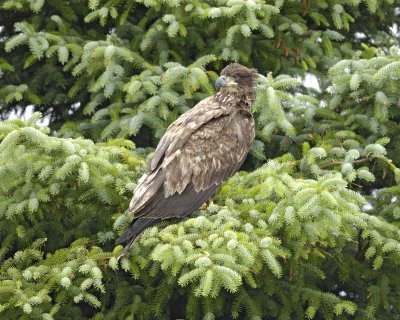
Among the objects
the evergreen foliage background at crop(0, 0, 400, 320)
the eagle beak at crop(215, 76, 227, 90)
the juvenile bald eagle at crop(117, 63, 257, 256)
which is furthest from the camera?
the eagle beak at crop(215, 76, 227, 90)

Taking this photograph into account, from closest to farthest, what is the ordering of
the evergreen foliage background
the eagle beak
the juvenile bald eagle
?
the evergreen foliage background
the juvenile bald eagle
the eagle beak

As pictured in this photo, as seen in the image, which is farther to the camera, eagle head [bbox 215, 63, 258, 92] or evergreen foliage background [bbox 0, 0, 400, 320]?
eagle head [bbox 215, 63, 258, 92]

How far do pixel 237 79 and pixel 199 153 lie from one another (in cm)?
79

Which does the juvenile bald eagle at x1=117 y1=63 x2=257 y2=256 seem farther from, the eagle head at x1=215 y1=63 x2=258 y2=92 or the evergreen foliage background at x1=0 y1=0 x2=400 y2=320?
the evergreen foliage background at x1=0 y1=0 x2=400 y2=320

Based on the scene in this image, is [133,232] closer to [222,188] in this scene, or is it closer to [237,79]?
[222,188]

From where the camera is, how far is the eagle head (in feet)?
23.3

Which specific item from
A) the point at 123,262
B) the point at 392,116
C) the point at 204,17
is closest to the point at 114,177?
the point at 123,262

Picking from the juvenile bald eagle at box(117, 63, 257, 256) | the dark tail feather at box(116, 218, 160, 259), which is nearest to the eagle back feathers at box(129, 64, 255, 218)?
the juvenile bald eagle at box(117, 63, 257, 256)

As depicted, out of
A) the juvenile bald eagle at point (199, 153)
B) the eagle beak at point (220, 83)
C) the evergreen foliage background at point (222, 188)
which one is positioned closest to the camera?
the evergreen foliage background at point (222, 188)

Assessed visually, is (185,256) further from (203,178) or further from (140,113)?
(140,113)

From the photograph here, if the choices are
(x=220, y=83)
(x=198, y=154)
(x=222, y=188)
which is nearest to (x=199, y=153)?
(x=198, y=154)

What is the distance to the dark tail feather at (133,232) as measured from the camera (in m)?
5.88

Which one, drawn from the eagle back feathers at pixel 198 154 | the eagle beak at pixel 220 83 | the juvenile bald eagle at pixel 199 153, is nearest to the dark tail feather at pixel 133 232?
the juvenile bald eagle at pixel 199 153

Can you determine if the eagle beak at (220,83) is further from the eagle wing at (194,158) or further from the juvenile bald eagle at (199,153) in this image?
the eagle wing at (194,158)
